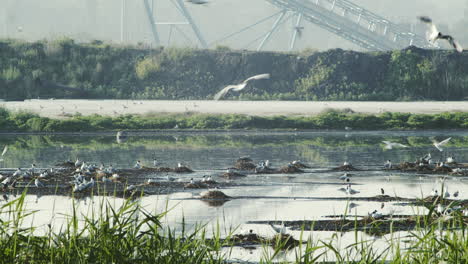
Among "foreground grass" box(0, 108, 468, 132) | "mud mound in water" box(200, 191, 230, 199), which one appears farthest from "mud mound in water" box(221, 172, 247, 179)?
"foreground grass" box(0, 108, 468, 132)

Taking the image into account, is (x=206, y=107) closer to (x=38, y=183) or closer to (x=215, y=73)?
(x=215, y=73)

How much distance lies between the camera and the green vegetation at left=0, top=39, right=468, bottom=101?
2080 inches

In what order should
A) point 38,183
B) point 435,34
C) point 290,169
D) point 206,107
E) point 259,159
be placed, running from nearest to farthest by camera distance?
1. point 435,34
2. point 38,183
3. point 290,169
4. point 259,159
5. point 206,107

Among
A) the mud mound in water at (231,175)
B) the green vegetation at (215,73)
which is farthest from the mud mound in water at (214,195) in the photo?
the green vegetation at (215,73)

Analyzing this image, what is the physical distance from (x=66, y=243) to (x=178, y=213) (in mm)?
7767

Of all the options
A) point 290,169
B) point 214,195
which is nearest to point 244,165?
point 290,169

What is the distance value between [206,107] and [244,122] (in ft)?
19.2

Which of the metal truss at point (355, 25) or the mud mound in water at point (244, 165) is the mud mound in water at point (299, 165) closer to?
the mud mound in water at point (244, 165)

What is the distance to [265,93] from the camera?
5344 cm

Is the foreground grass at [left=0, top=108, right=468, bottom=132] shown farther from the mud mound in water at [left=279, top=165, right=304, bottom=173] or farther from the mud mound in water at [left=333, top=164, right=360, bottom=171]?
the mud mound in water at [left=279, top=165, right=304, bottom=173]

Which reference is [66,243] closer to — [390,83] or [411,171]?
[411,171]

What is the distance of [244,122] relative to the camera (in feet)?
133

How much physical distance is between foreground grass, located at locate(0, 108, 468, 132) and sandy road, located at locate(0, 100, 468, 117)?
1859 mm

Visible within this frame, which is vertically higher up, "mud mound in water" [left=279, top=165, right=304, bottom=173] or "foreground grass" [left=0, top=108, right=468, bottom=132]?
"foreground grass" [left=0, top=108, right=468, bottom=132]
